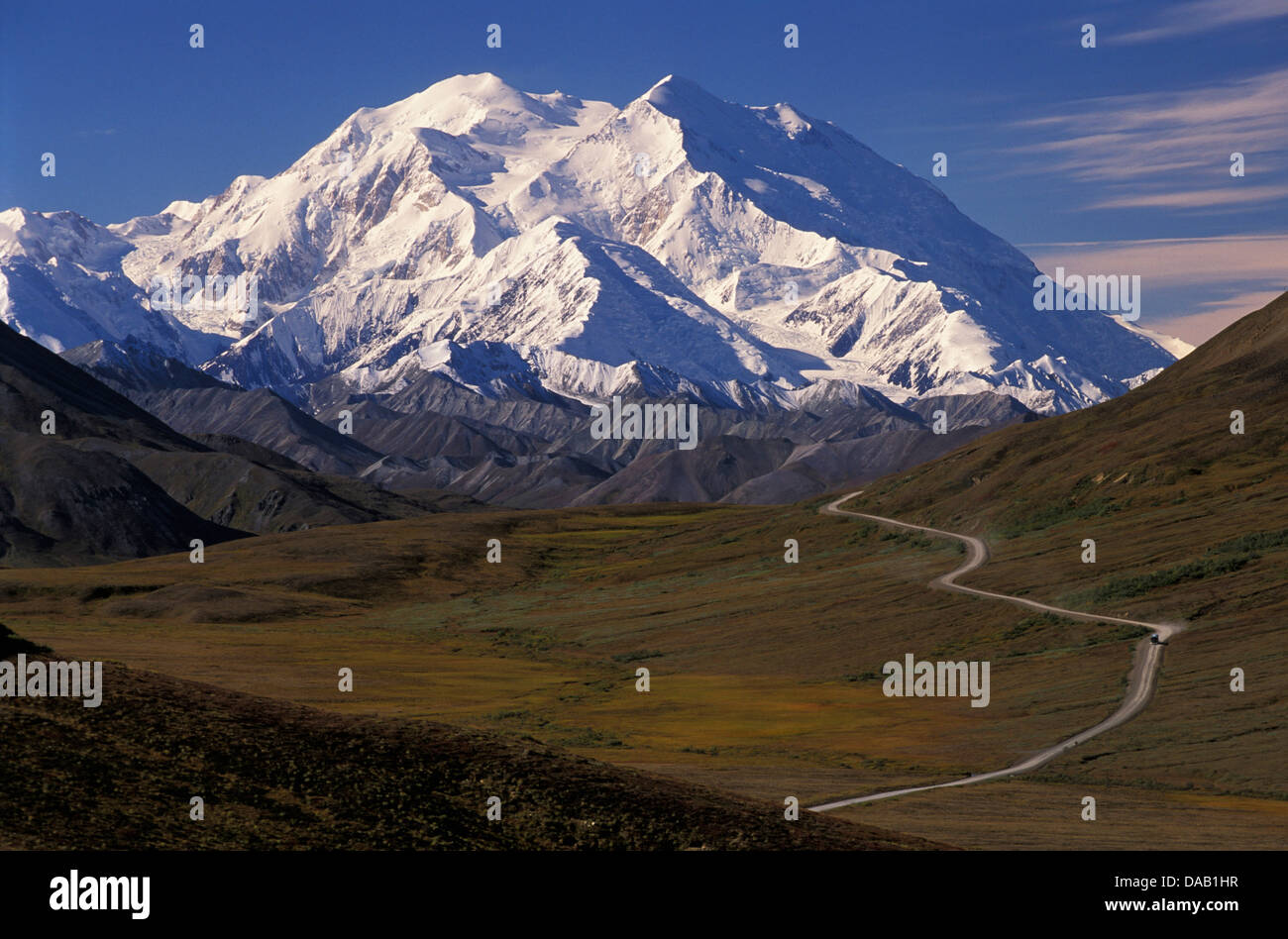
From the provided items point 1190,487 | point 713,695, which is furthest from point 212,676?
point 1190,487

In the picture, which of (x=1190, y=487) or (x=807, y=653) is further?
(x=1190, y=487)

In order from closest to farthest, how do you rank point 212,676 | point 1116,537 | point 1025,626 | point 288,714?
point 288,714, point 212,676, point 1025,626, point 1116,537

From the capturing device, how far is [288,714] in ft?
139

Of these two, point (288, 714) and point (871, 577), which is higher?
point (871, 577)

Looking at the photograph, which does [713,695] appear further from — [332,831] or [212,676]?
[332,831]

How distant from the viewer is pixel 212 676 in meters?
102

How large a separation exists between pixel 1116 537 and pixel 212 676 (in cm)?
8103
